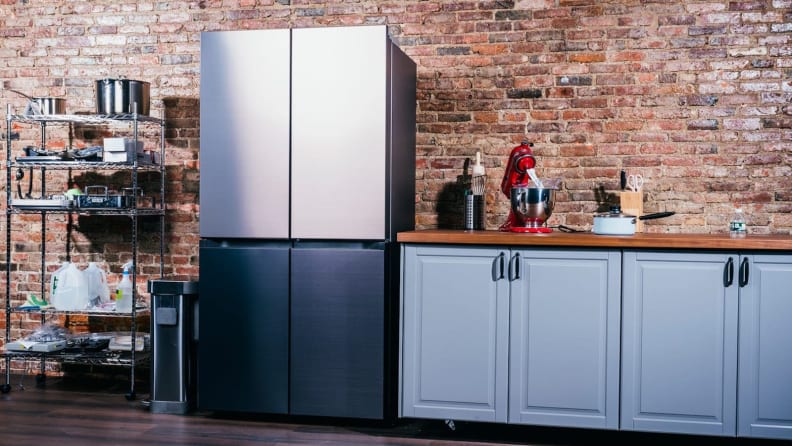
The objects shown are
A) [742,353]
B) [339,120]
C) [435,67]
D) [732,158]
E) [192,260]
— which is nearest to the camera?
[742,353]

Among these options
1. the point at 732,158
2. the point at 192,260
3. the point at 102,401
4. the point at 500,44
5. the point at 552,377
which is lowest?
the point at 102,401

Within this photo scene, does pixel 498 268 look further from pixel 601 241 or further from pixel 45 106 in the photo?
pixel 45 106

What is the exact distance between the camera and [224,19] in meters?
4.44

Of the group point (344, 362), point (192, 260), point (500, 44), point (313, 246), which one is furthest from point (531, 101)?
point (192, 260)

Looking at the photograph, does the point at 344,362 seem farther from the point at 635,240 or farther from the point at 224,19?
the point at 224,19

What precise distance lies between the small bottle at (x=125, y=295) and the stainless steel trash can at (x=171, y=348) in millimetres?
431

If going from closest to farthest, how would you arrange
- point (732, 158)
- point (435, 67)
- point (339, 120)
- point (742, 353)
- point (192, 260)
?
point (742, 353) < point (339, 120) < point (732, 158) < point (435, 67) < point (192, 260)

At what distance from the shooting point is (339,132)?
3.49 metres

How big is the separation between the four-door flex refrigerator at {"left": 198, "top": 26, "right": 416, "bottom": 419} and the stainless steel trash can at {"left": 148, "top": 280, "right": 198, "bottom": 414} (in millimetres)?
231

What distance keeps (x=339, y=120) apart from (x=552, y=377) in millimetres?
1524

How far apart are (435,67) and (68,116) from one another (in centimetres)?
205

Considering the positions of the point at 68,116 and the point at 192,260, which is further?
the point at 192,260

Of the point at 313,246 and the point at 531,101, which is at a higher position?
the point at 531,101

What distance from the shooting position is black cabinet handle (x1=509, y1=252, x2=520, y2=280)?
338cm
